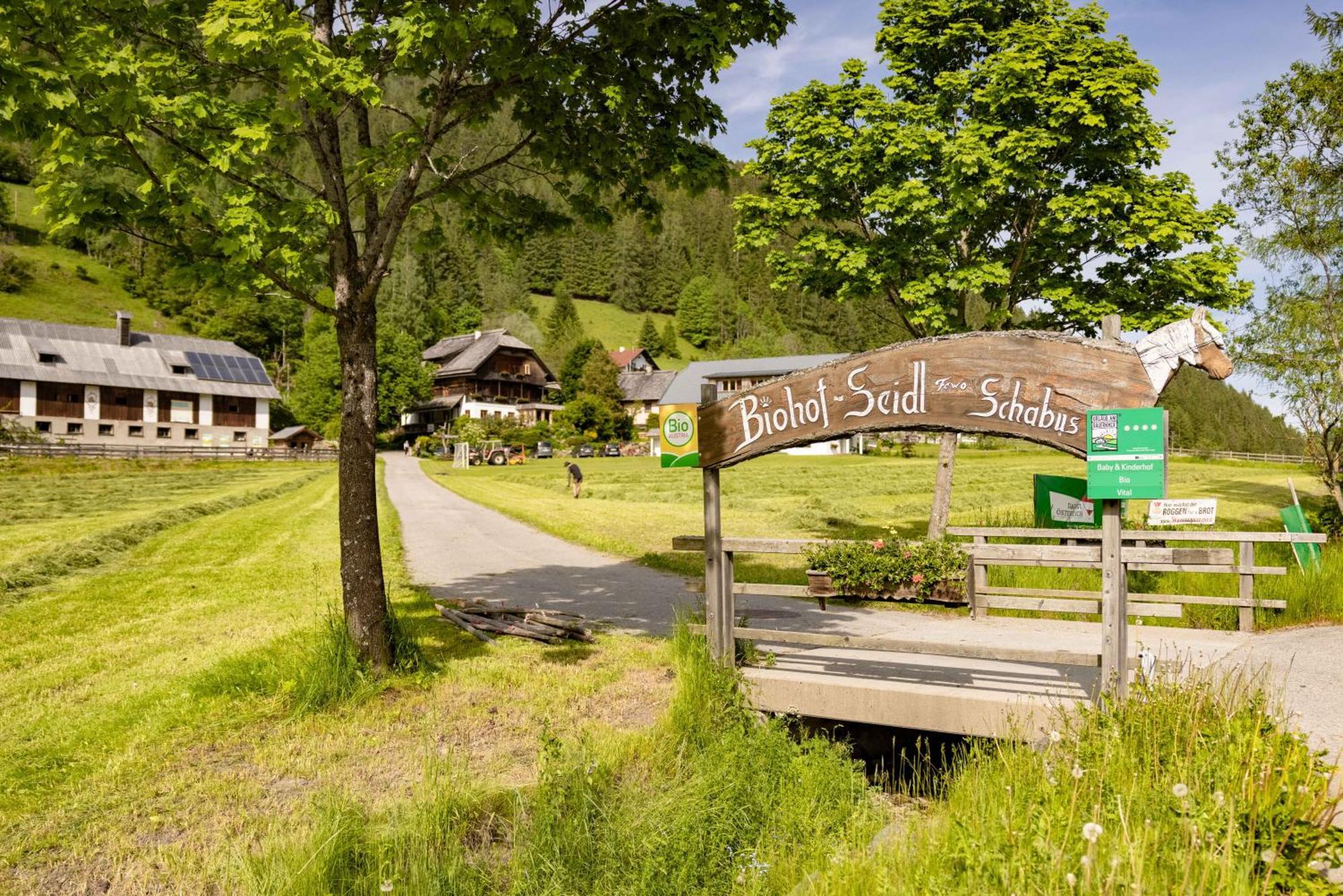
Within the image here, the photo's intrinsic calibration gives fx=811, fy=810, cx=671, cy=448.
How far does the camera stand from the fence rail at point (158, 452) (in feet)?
157

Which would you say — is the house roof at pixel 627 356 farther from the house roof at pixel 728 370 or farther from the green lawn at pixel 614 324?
the house roof at pixel 728 370

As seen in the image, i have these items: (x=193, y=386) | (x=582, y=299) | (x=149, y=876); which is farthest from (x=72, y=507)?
(x=582, y=299)

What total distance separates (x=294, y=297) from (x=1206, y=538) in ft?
39.1

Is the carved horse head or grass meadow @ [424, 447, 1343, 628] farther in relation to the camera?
grass meadow @ [424, 447, 1343, 628]

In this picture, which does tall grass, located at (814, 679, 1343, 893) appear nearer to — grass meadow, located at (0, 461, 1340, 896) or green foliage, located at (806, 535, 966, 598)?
grass meadow, located at (0, 461, 1340, 896)

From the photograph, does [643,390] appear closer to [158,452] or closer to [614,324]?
[614,324]

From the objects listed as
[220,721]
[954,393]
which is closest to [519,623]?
[220,721]

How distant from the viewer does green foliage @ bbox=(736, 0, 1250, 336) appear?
47.0ft

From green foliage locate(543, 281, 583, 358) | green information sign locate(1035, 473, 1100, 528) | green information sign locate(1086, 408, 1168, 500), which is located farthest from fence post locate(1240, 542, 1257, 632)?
green foliage locate(543, 281, 583, 358)

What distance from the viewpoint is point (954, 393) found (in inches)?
274

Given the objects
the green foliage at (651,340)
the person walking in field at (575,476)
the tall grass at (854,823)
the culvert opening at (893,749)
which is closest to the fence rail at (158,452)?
the person walking in field at (575,476)

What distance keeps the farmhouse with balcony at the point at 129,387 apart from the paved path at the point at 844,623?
57688 mm

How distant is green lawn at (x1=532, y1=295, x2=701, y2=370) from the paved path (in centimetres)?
10745

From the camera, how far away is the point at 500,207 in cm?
963
